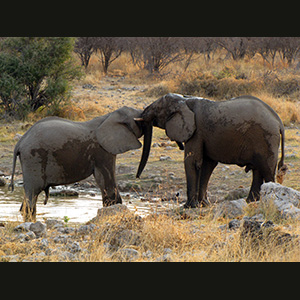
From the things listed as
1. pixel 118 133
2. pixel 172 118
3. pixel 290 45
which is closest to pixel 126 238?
pixel 118 133

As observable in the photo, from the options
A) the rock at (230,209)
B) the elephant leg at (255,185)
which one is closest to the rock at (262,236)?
the rock at (230,209)

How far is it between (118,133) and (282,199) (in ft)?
8.30

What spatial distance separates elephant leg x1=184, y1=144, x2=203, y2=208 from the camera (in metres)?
9.64

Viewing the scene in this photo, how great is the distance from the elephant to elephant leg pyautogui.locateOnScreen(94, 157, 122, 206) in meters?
0.87

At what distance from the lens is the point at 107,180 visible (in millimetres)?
9055

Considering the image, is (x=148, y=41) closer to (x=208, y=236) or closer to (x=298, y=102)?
(x=298, y=102)

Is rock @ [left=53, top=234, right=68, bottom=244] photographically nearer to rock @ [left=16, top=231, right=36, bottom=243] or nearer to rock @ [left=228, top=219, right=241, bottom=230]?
rock @ [left=16, top=231, right=36, bottom=243]

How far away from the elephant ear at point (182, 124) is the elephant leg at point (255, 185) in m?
1.19

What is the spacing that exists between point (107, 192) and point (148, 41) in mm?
22811

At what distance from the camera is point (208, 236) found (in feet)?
23.2

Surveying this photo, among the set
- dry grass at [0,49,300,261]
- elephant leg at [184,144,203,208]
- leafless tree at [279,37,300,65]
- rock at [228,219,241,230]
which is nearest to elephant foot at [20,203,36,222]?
dry grass at [0,49,300,261]

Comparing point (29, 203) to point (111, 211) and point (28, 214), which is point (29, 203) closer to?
point (28, 214)

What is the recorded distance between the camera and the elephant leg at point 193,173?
9641 mm
